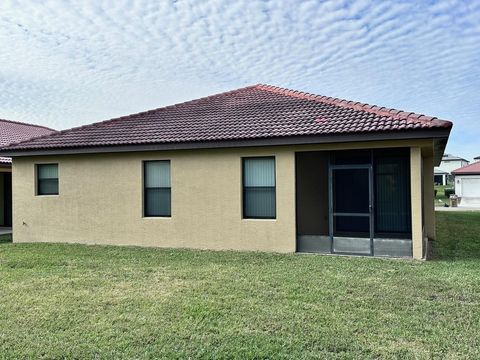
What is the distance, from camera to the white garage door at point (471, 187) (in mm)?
38281

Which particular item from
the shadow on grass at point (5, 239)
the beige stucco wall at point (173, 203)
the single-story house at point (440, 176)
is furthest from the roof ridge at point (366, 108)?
the single-story house at point (440, 176)

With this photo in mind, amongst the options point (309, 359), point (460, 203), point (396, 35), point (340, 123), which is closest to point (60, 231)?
point (340, 123)

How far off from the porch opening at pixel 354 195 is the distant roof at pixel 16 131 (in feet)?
48.1

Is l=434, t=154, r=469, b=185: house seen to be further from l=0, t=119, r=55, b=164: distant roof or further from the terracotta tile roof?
the terracotta tile roof

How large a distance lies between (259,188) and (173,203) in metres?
2.53

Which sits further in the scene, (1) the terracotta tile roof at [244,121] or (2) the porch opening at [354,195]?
(2) the porch opening at [354,195]

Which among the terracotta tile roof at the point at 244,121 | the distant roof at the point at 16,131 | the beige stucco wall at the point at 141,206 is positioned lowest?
the beige stucco wall at the point at 141,206

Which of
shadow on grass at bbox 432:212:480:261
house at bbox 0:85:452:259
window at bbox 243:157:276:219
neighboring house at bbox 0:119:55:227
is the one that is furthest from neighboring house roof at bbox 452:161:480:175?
neighboring house at bbox 0:119:55:227

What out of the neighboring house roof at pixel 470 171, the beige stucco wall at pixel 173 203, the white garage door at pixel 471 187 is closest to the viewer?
the beige stucco wall at pixel 173 203

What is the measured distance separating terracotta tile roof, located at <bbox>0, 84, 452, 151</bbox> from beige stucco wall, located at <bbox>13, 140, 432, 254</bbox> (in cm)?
46

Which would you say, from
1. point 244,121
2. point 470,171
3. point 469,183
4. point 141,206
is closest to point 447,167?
point 469,183

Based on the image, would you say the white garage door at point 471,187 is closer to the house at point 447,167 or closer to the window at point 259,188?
the house at point 447,167

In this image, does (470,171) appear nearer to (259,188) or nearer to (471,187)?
(471,187)

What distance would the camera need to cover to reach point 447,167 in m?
67.1
